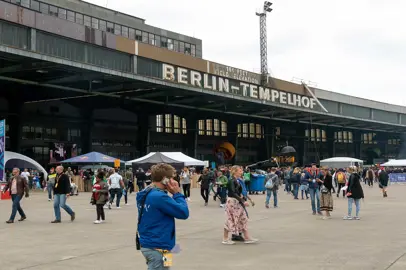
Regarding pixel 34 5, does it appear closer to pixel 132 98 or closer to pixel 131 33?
pixel 131 33

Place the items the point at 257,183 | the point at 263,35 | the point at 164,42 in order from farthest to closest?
the point at 263,35 → the point at 164,42 → the point at 257,183

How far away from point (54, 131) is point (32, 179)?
1243 centimetres

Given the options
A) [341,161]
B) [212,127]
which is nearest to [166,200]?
[341,161]

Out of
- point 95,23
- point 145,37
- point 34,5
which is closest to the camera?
point 34,5

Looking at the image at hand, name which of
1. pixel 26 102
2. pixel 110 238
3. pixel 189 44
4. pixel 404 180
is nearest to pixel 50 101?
pixel 26 102

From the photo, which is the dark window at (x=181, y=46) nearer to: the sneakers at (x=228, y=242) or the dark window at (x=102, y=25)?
the dark window at (x=102, y=25)

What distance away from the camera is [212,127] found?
63531 mm

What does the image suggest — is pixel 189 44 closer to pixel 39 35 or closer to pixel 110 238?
pixel 39 35

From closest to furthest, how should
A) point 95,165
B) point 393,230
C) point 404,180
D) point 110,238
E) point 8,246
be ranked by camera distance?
point 8,246 < point 110,238 < point 393,230 < point 95,165 < point 404,180

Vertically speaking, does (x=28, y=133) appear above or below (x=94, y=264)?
above

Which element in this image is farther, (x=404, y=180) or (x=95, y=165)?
(x=404, y=180)

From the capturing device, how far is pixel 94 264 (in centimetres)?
823

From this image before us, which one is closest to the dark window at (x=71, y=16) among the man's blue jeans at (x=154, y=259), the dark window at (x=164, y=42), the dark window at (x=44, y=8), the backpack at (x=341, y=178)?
the dark window at (x=44, y=8)

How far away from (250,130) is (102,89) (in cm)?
3115
